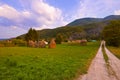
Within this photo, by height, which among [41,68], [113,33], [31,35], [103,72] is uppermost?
[31,35]

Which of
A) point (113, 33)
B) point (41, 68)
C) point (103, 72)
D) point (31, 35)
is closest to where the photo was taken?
point (103, 72)

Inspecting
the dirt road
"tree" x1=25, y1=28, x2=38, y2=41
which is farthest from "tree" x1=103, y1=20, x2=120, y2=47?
the dirt road

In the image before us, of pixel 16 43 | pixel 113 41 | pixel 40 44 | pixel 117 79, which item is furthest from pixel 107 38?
pixel 117 79

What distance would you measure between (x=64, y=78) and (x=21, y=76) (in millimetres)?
2858

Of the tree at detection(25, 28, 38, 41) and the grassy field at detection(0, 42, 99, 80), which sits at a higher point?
the tree at detection(25, 28, 38, 41)

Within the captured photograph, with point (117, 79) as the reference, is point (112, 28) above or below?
above

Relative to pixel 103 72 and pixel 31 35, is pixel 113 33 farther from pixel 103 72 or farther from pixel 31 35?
pixel 103 72

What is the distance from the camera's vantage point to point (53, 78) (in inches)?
518

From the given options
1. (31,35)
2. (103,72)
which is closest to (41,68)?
(103,72)

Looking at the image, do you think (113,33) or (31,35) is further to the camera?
(31,35)

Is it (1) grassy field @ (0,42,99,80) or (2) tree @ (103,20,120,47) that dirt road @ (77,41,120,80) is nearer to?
(1) grassy field @ (0,42,99,80)

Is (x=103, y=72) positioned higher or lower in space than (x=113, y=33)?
lower

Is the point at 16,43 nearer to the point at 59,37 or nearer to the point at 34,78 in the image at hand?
the point at 59,37

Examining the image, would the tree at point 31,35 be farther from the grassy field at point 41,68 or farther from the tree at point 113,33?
the grassy field at point 41,68
